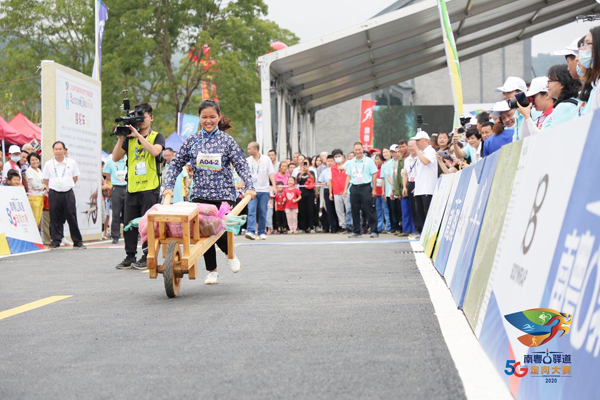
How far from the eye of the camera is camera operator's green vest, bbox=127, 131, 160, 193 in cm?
1005

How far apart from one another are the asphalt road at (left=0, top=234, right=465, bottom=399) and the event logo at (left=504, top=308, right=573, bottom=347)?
40 cm

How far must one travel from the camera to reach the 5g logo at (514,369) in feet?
10.4

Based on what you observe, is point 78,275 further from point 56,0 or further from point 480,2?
point 56,0

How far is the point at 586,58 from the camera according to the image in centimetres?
493

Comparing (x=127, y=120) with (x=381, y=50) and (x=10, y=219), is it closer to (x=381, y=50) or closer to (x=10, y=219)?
(x=10, y=219)

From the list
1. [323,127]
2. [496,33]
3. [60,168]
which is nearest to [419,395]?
[60,168]

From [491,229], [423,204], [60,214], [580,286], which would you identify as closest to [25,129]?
[60,214]

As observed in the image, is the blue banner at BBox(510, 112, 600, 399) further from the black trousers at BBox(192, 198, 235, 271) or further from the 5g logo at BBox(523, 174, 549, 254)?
the black trousers at BBox(192, 198, 235, 271)

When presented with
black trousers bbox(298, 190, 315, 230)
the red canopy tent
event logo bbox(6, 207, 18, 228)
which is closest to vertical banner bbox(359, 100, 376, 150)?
black trousers bbox(298, 190, 315, 230)

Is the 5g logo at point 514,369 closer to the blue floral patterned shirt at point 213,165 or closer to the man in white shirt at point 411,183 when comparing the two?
the blue floral patterned shirt at point 213,165

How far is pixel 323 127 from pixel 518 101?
44.1 m

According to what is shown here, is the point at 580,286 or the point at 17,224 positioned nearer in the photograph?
the point at 580,286

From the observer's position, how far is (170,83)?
39.8 metres

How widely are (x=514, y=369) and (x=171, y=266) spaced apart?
12.6 ft
